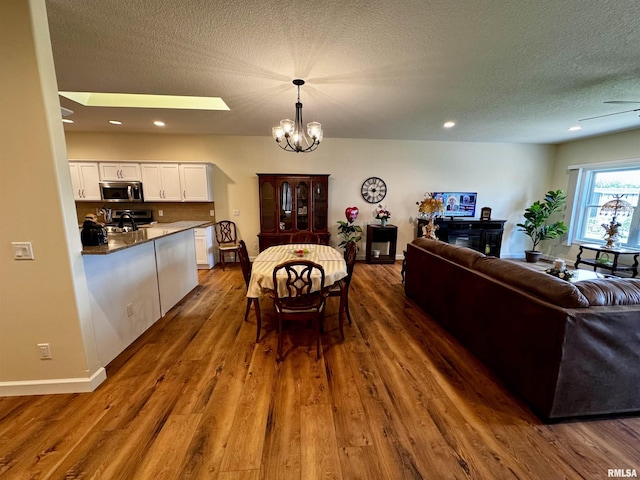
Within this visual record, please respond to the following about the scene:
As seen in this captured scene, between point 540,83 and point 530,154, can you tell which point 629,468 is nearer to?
point 540,83

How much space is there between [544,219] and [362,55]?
5.60 metres

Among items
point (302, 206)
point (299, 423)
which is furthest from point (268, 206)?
point (299, 423)

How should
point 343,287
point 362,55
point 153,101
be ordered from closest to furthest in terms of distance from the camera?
point 362,55 → point 343,287 → point 153,101

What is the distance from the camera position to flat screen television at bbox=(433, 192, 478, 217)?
5.54 m

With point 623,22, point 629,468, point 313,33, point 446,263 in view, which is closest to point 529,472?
point 629,468

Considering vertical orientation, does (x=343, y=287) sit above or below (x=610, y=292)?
below

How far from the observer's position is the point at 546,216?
17.2ft

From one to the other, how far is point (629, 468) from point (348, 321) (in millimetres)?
Answer: 2036

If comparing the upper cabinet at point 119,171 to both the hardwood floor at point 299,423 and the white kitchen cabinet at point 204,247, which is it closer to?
the white kitchen cabinet at point 204,247

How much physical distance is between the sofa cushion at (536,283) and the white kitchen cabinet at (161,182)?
4.95 meters

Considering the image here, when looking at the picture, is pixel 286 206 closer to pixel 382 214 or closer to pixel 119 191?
pixel 382 214

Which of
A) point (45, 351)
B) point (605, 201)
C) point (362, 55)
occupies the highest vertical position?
point (362, 55)

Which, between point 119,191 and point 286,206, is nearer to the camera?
point 119,191

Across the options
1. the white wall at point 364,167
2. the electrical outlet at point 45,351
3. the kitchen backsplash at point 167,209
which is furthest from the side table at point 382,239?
the electrical outlet at point 45,351
